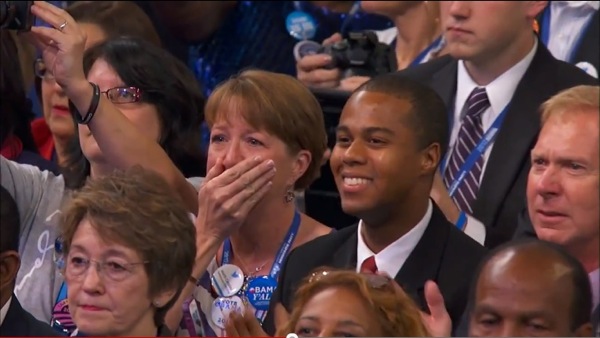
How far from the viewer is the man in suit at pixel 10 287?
3398 mm

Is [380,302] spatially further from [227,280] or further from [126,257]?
[227,280]

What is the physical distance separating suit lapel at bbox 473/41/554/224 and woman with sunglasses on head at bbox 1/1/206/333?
0.73 metres

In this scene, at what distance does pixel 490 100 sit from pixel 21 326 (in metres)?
1.50

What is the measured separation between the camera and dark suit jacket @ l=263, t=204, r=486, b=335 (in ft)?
11.5

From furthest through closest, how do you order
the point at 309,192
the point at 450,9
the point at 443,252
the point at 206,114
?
the point at 450,9, the point at 309,192, the point at 206,114, the point at 443,252

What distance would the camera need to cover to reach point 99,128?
3777 mm

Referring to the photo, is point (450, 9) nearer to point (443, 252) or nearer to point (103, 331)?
point (443, 252)

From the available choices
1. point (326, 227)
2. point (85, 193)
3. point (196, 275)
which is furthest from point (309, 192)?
point (85, 193)

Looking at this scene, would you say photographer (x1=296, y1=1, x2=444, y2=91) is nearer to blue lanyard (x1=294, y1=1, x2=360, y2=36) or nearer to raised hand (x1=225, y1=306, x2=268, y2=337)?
blue lanyard (x1=294, y1=1, x2=360, y2=36)

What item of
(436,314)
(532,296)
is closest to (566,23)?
(436,314)

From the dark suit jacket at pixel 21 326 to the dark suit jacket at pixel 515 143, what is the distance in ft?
3.73

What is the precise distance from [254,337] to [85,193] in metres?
0.47

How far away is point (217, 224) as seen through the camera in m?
3.72

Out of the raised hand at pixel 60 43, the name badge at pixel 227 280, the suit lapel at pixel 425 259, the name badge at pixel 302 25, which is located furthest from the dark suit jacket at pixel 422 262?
the name badge at pixel 302 25
